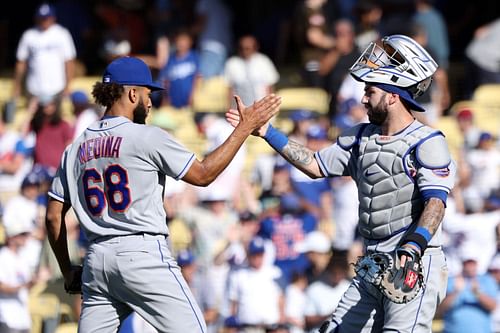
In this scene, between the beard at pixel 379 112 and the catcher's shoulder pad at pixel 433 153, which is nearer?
the catcher's shoulder pad at pixel 433 153

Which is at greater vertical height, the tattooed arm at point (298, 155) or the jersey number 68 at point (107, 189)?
the tattooed arm at point (298, 155)

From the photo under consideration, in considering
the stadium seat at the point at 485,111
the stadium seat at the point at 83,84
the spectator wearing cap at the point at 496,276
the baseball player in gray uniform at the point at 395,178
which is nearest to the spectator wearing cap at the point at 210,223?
the spectator wearing cap at the point at 496,276

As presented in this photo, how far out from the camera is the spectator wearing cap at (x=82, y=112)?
12.7 metres

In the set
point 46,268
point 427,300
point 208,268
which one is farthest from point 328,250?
point 427,300

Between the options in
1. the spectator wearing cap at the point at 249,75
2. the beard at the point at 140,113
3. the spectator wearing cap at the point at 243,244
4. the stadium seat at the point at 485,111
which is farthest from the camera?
the spectator wearing cap at the point at 249,75

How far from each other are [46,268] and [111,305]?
4784 mm

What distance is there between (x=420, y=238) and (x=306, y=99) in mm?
7174

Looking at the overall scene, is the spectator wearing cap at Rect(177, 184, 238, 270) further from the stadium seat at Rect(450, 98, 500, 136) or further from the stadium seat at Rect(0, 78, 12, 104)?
the stadium seat at Rect(0, 78, 12, 104)

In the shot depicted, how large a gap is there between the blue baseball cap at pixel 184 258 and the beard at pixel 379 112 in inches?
167

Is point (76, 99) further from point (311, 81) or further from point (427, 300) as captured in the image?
point (427, 300)

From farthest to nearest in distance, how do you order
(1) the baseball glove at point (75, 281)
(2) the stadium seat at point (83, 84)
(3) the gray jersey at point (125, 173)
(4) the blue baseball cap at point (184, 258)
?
(2) the stadium seat at point (83, 84), (4) the blue baseball cap at point (184, 258), (1) the baseball glove at point (75, 281), (3) the gray jersey at point (125, 173)

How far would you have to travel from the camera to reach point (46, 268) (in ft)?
37.3

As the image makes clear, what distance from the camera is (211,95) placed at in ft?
45.1

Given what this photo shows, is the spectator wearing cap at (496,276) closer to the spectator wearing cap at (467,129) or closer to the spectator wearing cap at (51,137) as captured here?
the spectator wearing cap at (467,129)
